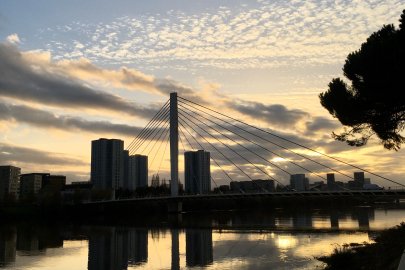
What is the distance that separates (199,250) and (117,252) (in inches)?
189

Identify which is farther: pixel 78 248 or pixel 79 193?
pixel 79 193

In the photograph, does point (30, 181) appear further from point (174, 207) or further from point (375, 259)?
point (375, 259)

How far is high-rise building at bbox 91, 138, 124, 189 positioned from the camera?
4227 inches

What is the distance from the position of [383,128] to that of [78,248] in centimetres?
2027

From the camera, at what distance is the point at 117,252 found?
85.4 feet

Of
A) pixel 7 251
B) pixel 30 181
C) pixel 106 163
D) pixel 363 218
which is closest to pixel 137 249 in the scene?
pixel 7 251

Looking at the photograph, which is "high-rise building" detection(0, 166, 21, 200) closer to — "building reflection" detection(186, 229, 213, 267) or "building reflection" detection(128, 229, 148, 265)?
"building reflection" detection(128, 229, 148, 265)

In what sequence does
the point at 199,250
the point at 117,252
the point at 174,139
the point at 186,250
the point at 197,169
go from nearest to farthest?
the point at 199,250 → the point at 117,252 → the point at 186,250 → the point at 174,139 → the point at 197,169

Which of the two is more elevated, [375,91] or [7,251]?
[375,91]

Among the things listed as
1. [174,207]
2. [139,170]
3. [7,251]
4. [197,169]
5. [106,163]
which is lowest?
[7,251]

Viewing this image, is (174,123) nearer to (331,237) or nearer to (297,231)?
(297,231)

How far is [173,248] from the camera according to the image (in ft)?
90.9

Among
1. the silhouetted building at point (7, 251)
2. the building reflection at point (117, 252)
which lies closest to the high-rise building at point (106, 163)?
the silhouetted building at point (7, 251)

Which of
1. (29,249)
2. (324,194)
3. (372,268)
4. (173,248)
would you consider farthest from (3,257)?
(324,194)
